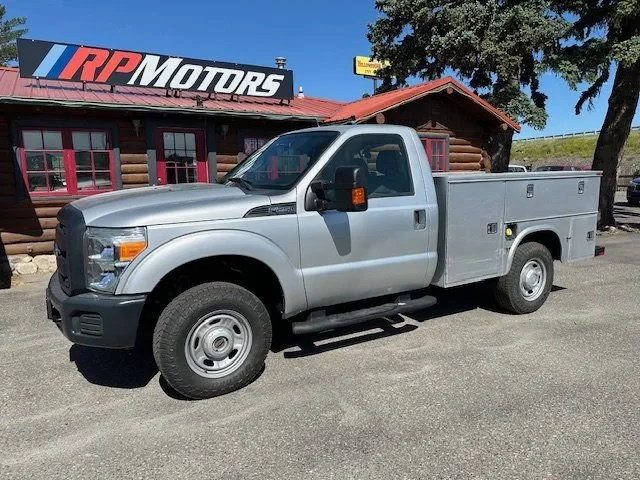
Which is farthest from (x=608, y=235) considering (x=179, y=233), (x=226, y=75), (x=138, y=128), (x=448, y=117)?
(x=179, y=233)

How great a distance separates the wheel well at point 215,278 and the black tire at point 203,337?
0.65 ft

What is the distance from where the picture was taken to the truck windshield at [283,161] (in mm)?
4137

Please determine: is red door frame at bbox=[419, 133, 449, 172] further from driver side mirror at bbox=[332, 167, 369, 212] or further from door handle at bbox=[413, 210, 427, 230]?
driver side mirror at bbox=[332, 167, 369, 212]

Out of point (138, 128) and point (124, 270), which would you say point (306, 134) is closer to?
point (124, 270)

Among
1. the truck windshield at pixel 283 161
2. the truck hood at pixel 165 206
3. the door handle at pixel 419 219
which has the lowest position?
the door handle at pixel 419 219

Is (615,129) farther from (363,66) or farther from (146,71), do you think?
(363,66)

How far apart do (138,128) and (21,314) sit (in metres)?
4.84

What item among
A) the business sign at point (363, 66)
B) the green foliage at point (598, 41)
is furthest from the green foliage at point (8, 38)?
the green foliage at point (598, 41)

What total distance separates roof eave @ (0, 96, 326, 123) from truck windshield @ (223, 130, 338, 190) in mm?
5090

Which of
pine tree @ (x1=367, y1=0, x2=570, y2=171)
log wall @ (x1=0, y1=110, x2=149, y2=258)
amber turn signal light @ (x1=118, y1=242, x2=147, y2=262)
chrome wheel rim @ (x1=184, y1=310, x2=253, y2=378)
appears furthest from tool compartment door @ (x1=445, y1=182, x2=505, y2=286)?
pine tree @ (x1=367, y1=0, x2=570, y2=171)

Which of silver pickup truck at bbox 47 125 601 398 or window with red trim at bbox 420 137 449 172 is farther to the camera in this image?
window with red trim at bbox 420 137 449 172

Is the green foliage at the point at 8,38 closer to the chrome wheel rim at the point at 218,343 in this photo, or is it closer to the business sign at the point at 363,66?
the business sign at the point at 363,66

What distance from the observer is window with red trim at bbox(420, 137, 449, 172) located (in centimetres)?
1276

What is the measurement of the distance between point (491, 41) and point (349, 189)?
1421 cm
